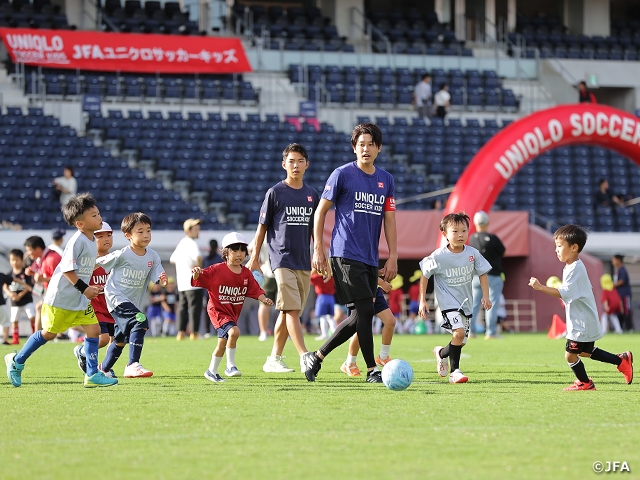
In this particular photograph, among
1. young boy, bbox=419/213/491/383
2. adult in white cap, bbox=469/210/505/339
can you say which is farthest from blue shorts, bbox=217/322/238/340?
adult in white cap, bbox=469/210/505/339

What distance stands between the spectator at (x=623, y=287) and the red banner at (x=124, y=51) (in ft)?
47.1

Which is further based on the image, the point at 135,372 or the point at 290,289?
the point at 290,289

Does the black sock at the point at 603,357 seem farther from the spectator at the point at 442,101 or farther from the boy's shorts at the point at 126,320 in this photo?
the spectator at the point at 442,101

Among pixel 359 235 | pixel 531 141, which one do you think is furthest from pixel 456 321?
pixel 531 141

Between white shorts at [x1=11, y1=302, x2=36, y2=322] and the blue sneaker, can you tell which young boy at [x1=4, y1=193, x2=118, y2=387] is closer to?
the blue sneaker

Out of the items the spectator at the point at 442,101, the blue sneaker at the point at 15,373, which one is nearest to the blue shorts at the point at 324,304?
the blue sneaker at the point at 15,373

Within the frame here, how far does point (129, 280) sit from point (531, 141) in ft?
40.5

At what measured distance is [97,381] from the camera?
8.05 metres

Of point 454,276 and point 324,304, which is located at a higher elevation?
point 454,276

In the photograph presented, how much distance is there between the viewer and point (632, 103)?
35406 millimetres

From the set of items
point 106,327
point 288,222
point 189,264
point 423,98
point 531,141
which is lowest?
point 106,327

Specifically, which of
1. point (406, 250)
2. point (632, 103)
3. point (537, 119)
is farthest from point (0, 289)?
point (632, 103)

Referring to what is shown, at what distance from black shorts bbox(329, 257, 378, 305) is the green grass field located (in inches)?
27.1

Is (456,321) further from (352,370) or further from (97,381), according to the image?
(97,381)
